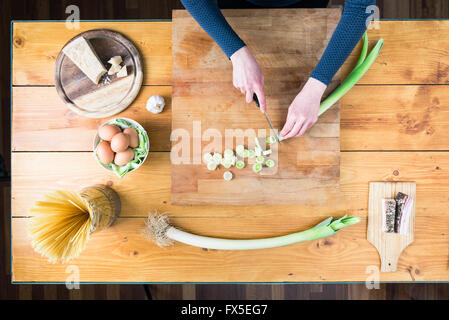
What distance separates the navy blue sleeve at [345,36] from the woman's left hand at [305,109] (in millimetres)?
Result: 26

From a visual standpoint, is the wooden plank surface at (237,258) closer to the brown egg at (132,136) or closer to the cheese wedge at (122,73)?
the brown egg at (132,136)

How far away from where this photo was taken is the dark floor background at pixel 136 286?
1610mm

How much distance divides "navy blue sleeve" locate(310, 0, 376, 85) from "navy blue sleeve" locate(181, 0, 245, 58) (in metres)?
0.24

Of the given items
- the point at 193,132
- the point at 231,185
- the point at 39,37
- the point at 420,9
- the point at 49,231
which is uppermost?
the point at 420,9

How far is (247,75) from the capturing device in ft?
2.84

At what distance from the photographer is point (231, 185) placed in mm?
968

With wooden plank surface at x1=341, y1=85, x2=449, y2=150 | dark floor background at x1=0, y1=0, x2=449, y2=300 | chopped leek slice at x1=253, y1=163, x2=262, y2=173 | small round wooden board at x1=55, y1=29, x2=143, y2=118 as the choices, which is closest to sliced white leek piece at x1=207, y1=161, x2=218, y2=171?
chopped leek slice at x1=253, y1=163, x2=262, y2=173

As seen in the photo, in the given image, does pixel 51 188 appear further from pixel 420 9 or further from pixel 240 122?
pixel 420 9

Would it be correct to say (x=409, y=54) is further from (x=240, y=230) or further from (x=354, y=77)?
(x=240, y=230)

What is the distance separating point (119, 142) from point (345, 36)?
2.24 feet

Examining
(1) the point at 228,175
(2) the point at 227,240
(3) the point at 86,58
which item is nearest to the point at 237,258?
(2) the point at 227,240

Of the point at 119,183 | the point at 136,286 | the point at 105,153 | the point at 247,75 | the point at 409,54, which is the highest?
the point at 409,54
